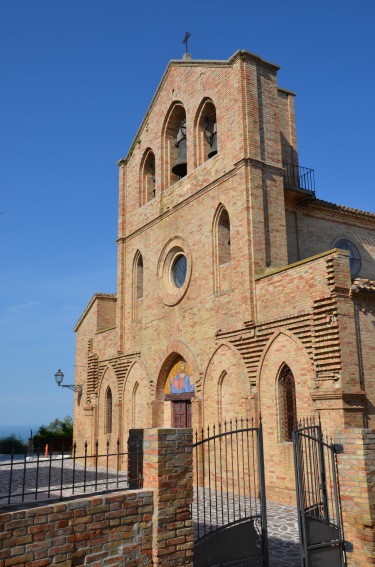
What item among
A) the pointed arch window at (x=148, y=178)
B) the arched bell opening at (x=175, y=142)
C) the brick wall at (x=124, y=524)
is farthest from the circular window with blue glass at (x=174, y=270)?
the brick wall at (x=124, y=524)

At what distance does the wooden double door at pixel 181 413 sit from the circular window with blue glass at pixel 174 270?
326 cm

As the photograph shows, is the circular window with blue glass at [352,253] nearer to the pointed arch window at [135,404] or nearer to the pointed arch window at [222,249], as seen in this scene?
the pointed arch window at [222,249]

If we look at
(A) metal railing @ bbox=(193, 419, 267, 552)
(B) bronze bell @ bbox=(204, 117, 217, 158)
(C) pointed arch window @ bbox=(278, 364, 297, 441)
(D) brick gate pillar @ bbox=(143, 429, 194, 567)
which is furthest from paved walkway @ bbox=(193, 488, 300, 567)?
(B) bronze bell @ bbox=(204, 117, 217, 158)

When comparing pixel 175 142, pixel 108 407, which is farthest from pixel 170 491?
pixel 108 407

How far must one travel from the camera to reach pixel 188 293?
56.6 feet

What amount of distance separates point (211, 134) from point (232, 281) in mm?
5704

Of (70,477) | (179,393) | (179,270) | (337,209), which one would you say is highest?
(337,209)

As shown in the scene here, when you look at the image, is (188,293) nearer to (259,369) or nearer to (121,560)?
(259,369)

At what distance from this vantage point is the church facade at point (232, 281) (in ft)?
40.3

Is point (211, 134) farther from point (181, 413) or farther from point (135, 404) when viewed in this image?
point (135, 404)

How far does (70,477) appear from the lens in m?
16.1

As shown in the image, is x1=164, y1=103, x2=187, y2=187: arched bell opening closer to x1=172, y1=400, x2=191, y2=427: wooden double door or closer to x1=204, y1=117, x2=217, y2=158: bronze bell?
x1=204, y1=117, x2=217, y2=158: bronze bell

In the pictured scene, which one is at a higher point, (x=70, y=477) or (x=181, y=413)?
(x=181, y=413)

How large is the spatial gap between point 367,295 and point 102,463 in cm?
1345
